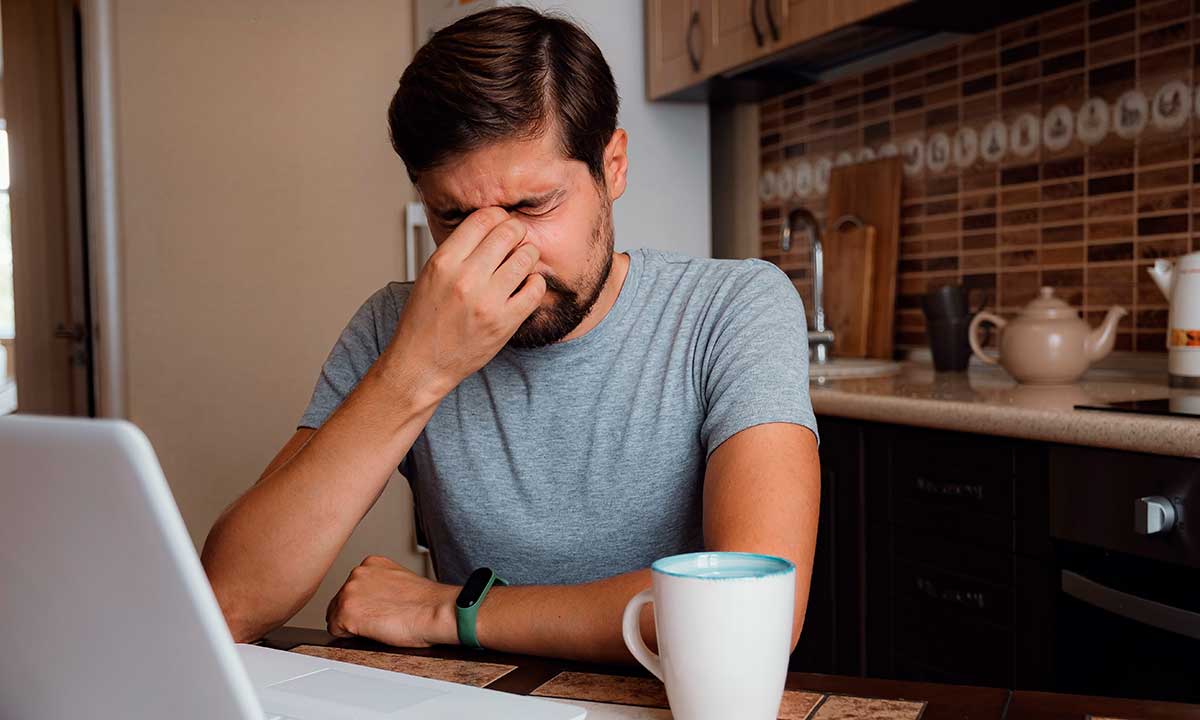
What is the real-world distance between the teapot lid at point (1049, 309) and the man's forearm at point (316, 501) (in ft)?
4.56

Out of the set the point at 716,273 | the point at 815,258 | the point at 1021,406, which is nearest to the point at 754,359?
the point at 716,273

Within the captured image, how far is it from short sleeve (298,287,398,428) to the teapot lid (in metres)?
1.24

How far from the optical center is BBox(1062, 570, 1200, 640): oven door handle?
1467 millimetres

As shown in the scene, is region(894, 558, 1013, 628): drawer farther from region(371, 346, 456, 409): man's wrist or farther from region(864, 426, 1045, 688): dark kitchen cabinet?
region(371, 346, 456, 409): man's wrist

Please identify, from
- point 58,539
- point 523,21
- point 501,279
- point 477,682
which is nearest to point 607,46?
point 523,21

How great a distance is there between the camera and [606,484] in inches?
51.5

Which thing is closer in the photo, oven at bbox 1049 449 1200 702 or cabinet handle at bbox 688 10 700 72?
oven at bbox 1049 449 1200 702

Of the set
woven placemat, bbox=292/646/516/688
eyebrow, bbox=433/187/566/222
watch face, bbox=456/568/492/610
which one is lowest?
woven placemat, bbox=292/646/516/688

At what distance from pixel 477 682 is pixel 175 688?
328 millimetres

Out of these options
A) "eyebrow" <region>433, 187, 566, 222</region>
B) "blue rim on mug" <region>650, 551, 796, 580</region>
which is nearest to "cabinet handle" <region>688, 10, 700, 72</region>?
"eyebrow" <region>433, 187, 566, 222</region>

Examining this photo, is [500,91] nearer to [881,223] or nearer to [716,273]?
[716,273]

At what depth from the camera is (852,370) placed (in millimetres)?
2533

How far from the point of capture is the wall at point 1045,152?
2162mm

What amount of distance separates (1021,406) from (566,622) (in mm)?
1060
